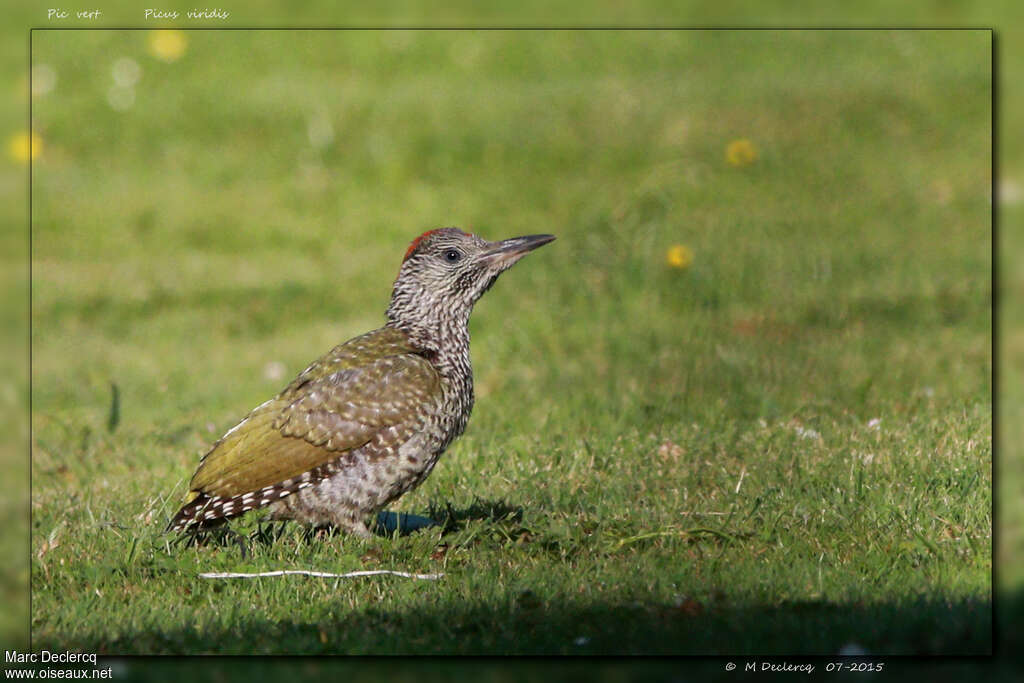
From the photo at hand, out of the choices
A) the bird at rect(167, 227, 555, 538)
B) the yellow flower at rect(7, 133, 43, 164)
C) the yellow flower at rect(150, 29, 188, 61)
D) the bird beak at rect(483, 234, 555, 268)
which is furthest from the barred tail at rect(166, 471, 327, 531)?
the yellow flower at rect(150, 29, 188, 61)

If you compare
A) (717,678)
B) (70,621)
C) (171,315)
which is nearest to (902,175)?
(171,315)

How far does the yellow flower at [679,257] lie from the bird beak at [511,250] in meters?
3.16

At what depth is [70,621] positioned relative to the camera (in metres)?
4.51

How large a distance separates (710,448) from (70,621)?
3.18m

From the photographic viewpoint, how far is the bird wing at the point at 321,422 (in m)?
5.11

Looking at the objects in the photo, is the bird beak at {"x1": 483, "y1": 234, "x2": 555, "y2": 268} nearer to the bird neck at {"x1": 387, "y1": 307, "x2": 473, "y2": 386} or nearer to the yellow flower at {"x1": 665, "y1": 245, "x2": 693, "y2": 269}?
the bird neck at {"x1": 387, "y1": 307, "x2": 473, "y2": 386}

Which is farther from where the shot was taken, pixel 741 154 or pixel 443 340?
pixel 741 154

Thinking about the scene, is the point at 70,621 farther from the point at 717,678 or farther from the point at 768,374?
the point at 768,374

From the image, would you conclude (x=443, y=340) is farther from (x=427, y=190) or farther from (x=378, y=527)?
(x=427, y=190)

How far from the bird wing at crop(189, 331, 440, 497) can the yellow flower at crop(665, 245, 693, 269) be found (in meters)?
3.77

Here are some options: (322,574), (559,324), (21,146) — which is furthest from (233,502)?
(21,146)

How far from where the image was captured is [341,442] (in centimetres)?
516

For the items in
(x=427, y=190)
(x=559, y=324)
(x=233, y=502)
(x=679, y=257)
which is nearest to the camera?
(x=233, y=502)

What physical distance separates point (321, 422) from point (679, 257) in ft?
14.0
